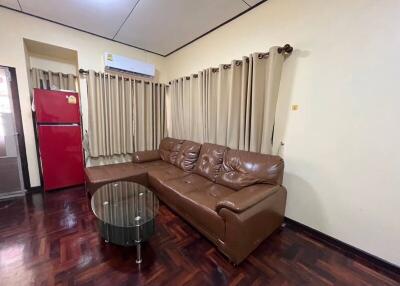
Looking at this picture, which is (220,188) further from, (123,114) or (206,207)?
(123,114)

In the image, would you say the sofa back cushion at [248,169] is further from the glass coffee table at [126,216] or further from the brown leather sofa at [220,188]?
the glass coffee table at [126,216]

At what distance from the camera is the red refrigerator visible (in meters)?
2.64

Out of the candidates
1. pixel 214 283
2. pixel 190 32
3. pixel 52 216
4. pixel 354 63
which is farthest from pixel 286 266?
pixel 190 32

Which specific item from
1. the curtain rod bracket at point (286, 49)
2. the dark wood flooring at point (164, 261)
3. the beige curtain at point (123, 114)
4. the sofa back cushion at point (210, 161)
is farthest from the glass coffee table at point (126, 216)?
the curtain rod bracket at point (286, 49)

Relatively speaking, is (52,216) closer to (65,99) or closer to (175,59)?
(65,99)

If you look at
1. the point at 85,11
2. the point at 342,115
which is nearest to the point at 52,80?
the point at 85,11

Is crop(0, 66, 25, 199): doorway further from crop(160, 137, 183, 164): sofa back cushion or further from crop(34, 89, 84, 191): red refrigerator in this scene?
crop(160, 137, 183, 164): sofa back cushion

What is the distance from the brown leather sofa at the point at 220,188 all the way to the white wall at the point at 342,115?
358mm

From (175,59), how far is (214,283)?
3.67m

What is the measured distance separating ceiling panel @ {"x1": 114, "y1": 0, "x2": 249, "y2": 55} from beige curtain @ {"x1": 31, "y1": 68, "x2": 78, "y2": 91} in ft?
3.87

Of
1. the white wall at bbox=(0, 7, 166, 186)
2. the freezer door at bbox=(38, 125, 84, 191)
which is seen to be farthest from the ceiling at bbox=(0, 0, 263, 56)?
the freezer door at bbox=(38, 125, 84, 191)

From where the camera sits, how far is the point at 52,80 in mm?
3096

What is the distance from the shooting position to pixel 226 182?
2111mm

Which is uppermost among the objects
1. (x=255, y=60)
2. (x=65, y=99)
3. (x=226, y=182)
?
(x=255, y=60)
